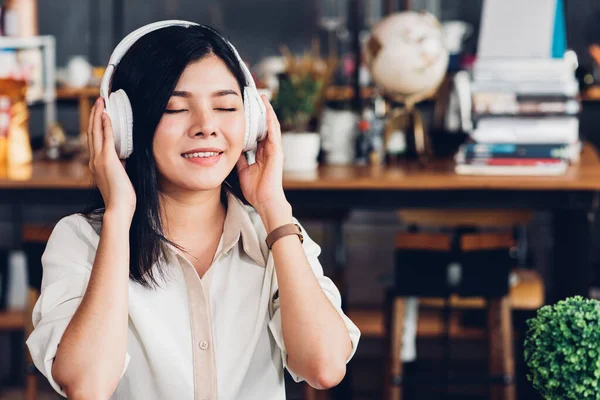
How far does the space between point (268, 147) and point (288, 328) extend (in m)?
0.30

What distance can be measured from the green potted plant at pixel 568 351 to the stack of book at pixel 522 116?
189 centimetres

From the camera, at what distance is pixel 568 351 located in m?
1.12

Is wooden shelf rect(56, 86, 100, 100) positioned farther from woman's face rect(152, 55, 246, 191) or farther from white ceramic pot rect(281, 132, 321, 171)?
woman's face rect(152, 55, 246, 191)

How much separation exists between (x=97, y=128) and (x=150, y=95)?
0.10 metres

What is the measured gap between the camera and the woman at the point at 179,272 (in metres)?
1.47

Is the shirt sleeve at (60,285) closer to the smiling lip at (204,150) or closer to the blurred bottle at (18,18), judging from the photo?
the smiling lip at (204,150)

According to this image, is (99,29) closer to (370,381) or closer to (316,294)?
(370,381)

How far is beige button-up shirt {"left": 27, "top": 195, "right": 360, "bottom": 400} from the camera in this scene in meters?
1.50

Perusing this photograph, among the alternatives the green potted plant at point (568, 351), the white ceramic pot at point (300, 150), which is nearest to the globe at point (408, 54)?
the white ceramic pot at point (300, 150)

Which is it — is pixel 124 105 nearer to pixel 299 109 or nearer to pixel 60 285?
pixel 60 285

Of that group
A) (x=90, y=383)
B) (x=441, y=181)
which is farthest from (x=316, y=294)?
(x=441, y=181)

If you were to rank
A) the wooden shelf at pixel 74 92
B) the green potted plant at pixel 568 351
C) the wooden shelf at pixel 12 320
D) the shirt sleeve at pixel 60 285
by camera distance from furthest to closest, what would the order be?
the wooden shelf at pixel 74 92, the wooden shelf at pixel 12 320, the shirt sleeve at pixel 60 285, the green potted plant at pixel 568 351

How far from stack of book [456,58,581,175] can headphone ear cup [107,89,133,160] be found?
→ 169 centimetres

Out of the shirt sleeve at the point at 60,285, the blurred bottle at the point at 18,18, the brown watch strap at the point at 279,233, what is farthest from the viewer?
the blurred bottle at the point at 18,18
